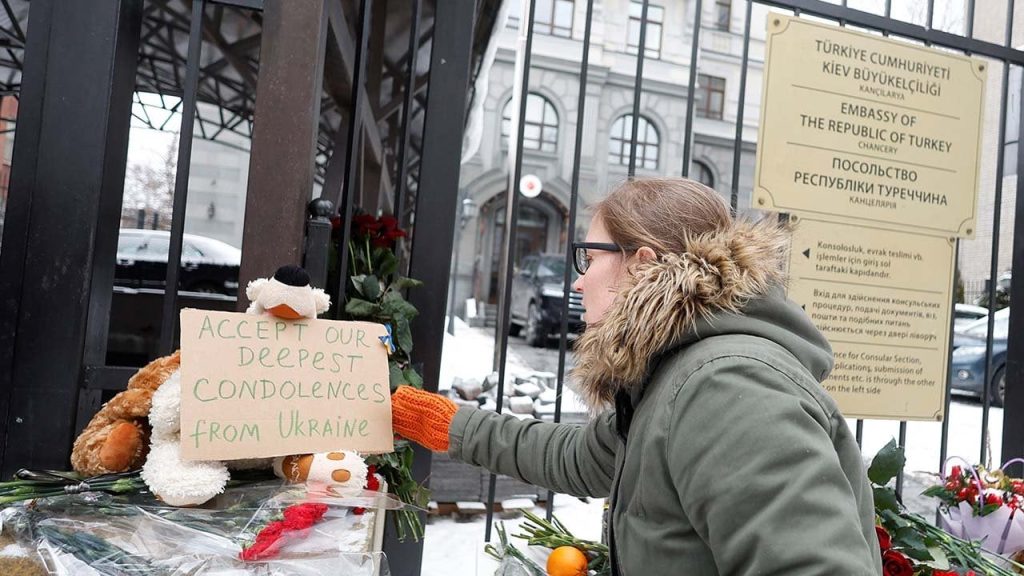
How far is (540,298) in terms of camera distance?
39.2 feet

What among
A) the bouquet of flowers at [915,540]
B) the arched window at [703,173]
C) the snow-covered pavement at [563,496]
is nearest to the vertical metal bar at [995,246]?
the snow-covered pavement at [563,496]

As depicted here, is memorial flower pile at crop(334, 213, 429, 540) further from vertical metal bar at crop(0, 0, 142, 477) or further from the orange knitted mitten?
vertical metal bar at crop(0, 0, 142, 477)

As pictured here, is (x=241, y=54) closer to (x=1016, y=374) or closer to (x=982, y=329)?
(x=1016, y=374)

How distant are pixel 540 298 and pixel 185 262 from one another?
6.48 metres

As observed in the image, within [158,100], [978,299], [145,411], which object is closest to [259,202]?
[145,411]

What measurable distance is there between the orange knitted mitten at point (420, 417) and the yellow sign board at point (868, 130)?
138 cm

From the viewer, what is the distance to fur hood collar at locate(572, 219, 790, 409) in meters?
1.13

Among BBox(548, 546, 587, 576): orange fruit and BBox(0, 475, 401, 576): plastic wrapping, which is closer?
BBox(0, 475, 401, 576): plastic wrapping

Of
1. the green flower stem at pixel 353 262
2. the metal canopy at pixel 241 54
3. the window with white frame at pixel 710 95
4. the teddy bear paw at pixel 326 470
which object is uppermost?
the window with white frame at pixel 710 95

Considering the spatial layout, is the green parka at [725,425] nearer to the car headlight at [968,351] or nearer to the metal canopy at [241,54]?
the metal canopy at [241,54]

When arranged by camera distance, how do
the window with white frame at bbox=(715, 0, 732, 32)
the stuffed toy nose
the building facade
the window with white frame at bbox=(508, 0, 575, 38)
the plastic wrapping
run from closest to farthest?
1. the plastic wrapping
2. the stuffed toy nose
3. the window with white frame at bbox=(508, 0, 575, 38)
4. the building facade
5. the window with white frame at bbox=(715, 0, 732, 32)

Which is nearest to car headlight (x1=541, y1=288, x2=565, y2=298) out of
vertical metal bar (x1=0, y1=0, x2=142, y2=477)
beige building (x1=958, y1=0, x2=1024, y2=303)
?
beige building (x1=958, y1=0, x2=1024, y2=303)

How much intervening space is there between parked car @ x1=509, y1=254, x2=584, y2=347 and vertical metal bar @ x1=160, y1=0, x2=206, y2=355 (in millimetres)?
9459

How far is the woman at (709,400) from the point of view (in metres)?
0.92
